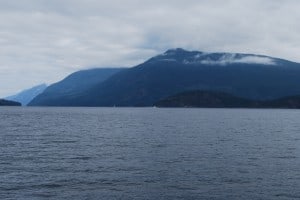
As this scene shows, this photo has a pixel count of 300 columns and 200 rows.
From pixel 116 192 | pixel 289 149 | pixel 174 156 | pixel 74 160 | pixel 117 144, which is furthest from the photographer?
pixel 117 144

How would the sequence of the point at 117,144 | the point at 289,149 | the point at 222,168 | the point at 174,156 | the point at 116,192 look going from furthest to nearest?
the point at 117,144 → the point at 289,149 → the point at 174,156 → the point at 222,168 → the point at 116,192

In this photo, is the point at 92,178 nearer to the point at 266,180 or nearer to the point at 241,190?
the point at 241,190

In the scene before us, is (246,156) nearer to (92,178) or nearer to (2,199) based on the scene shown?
(92,178)

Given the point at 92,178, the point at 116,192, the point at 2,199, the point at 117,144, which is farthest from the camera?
the point at 117,144

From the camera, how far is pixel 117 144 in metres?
85.4

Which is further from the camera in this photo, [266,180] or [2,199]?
[266,180]

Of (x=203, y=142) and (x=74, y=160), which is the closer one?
(x=74, y=160)

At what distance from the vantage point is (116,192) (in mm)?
42906

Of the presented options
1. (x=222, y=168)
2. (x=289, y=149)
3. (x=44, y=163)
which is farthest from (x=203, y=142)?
(x=44, y=163)

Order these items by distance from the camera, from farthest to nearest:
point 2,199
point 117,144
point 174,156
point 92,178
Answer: point 117,144, point 174,156, point 92,178, point 2,199

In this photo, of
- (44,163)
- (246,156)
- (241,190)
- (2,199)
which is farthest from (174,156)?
(2,199)

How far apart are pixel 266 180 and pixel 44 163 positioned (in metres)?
28.7

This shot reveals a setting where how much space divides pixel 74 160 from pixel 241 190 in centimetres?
2703

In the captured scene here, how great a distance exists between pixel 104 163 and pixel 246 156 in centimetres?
2283
